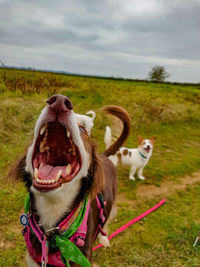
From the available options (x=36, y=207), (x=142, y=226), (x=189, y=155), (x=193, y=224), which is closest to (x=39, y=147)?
(x=36, y=207)

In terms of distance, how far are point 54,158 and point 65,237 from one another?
23.8 inches

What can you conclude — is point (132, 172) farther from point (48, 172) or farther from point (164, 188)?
point (48, 172)

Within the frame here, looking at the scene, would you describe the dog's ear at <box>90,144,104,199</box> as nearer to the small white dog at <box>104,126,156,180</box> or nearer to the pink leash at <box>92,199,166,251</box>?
the pink leash at <box>92,199,166,251</box>

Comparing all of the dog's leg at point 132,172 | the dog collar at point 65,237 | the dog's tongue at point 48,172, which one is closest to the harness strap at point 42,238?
the dog collar at point 65,237

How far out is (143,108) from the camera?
1084 centimetres

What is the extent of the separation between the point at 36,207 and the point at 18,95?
273 inches

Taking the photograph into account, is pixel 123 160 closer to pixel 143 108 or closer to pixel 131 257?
pixel 131 257

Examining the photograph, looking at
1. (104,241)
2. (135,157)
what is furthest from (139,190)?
(104,241)

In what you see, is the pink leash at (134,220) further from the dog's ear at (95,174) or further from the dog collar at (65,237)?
the dog's ear at (95,174)

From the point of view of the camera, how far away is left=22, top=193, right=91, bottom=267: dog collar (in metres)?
1.45

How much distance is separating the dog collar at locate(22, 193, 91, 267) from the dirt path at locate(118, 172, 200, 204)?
2.60 metres

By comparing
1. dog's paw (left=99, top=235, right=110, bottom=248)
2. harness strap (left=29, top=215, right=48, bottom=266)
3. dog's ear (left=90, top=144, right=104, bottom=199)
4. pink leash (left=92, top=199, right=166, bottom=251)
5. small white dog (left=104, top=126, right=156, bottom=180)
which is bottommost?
pink leash (left=92, top=199, right=166, bottom=251)

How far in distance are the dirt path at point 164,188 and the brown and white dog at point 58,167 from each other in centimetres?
263

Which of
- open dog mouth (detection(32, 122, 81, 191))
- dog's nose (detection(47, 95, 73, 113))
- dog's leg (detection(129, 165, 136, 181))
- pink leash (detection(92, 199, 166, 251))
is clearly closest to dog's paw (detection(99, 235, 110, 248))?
pink leash (detection(92, 199, 166, 251))
